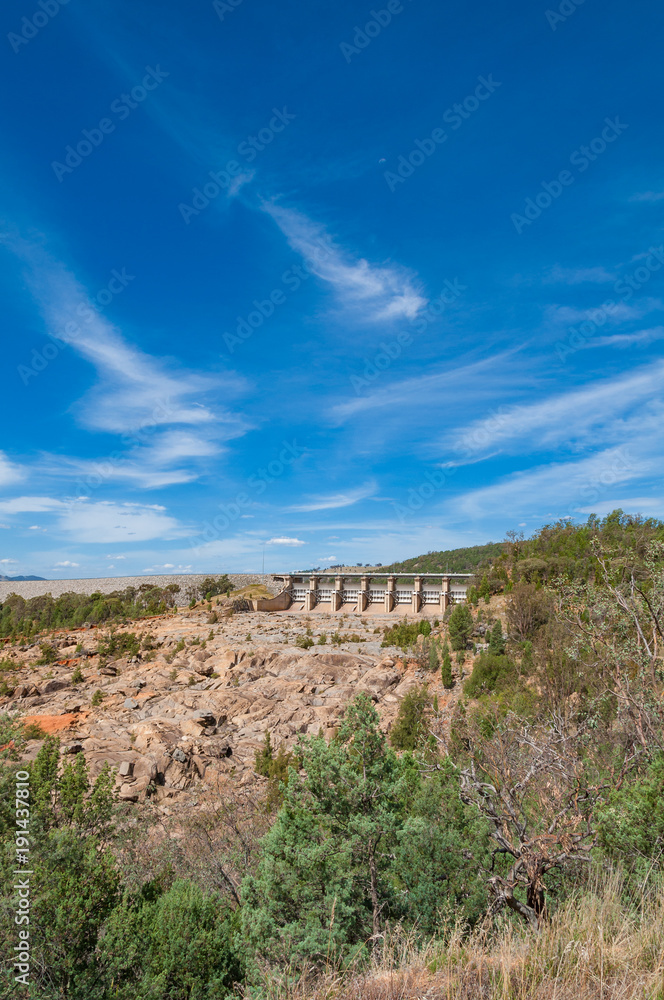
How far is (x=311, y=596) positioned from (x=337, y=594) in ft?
10.7

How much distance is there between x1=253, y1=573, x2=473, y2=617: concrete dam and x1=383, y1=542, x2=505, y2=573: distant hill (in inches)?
841

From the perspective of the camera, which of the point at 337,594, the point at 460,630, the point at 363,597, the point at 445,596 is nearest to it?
the point at 460,630

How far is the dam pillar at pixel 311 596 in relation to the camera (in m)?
55.4

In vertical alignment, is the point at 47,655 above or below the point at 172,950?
below

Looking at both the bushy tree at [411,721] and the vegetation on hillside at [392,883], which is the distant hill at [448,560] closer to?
the bushy tree at [411,721]

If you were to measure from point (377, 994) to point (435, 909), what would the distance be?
4.96 m

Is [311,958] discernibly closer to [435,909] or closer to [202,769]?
[435,909]

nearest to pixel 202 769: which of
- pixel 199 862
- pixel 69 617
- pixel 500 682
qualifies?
pixel 199 862

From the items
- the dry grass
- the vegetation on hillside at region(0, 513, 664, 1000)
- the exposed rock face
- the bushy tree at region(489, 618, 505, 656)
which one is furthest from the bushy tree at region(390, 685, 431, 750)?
the dry grass

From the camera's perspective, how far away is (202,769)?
20.2 metres

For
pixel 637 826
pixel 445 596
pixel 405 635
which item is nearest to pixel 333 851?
pixel 637 826

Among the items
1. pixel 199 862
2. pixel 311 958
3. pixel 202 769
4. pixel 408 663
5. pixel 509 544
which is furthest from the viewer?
pixel 509 544

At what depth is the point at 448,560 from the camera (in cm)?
8488

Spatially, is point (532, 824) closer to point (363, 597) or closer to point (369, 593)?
point (363, 597)
